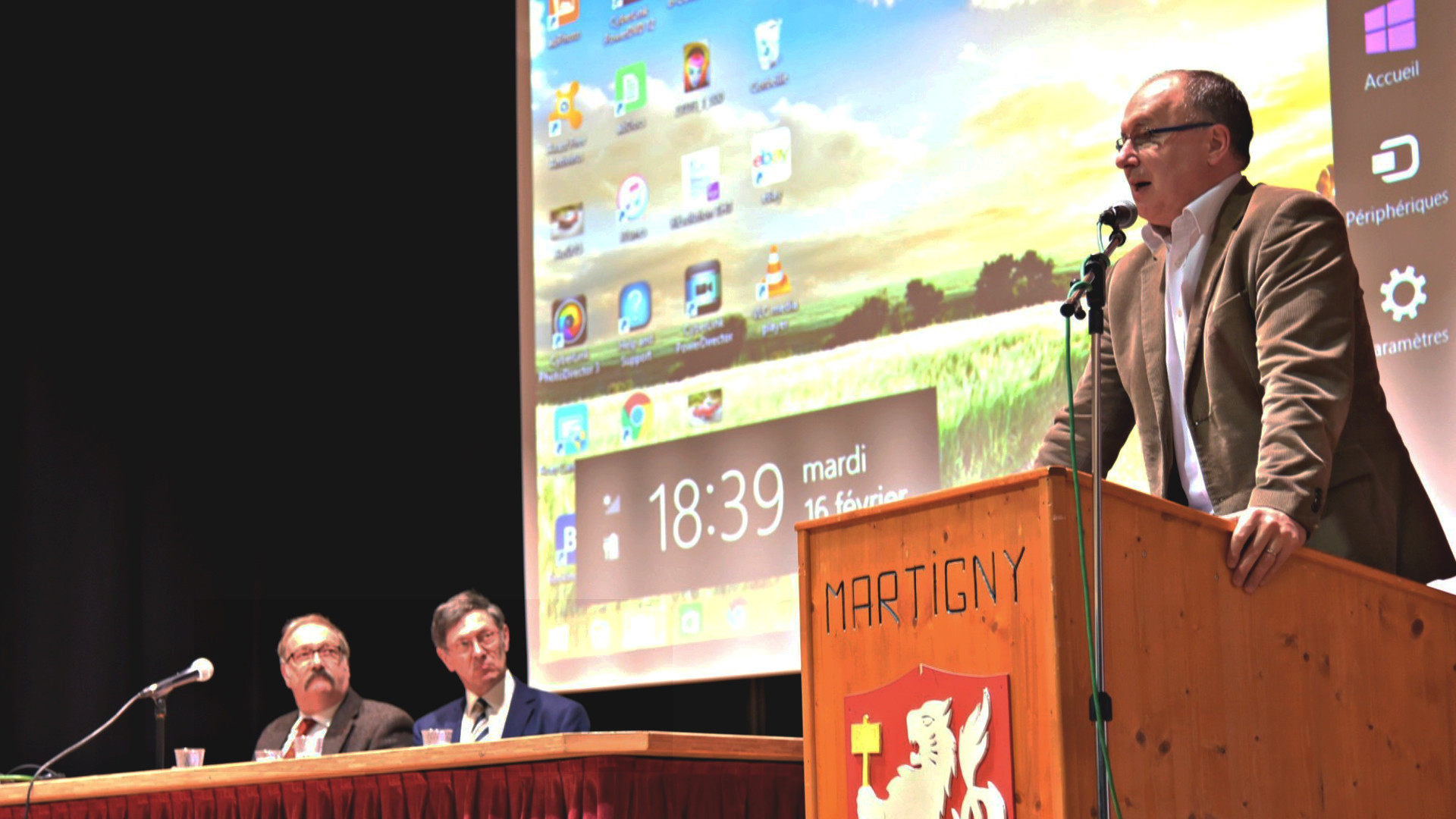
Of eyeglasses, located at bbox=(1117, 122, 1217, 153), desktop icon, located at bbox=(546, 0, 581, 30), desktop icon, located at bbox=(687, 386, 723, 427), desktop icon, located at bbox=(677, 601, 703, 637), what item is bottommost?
desktop icon, located at bbox=(677, 601, 703, 637)

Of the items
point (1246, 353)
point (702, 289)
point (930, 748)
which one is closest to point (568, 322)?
point (702, 289)

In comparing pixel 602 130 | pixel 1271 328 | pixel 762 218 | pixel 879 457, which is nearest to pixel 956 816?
pixel 1271 328

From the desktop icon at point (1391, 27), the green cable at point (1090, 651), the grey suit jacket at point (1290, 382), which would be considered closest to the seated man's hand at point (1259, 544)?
the grey suit jacket at point (1290, 382)

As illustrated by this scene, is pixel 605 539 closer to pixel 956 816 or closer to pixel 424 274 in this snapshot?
pixel 424 274

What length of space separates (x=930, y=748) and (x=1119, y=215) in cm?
77

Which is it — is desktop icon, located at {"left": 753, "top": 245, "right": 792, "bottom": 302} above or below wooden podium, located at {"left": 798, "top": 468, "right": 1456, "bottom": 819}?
above

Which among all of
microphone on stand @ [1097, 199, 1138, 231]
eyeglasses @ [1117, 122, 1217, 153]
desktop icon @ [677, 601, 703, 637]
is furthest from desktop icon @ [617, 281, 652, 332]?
microphone on stand @ [1097, 199, 1138, 231]

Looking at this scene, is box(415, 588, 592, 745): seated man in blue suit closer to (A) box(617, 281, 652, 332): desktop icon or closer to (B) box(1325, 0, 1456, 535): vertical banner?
(A) box(617, 281, 652, 332): desktop icon

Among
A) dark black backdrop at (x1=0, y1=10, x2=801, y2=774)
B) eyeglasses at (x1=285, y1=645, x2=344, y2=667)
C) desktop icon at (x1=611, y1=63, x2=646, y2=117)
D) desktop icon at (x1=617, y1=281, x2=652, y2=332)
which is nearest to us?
eyeglasses at (x1=285, y1=645, x2=344, y2=667)

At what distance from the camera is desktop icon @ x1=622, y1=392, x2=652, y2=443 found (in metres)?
5.02

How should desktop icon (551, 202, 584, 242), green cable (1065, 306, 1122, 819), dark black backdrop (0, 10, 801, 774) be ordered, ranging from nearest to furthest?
green cable (1065, 306, 1122, 819) < desktop icon (551, 202, 584, 242) < dark black backdrop (0, 10, 801, 774)

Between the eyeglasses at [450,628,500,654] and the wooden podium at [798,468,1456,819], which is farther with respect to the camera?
the eyeglasses at [450,628,500,654]

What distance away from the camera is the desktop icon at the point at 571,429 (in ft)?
17.1

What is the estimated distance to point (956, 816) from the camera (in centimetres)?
200
